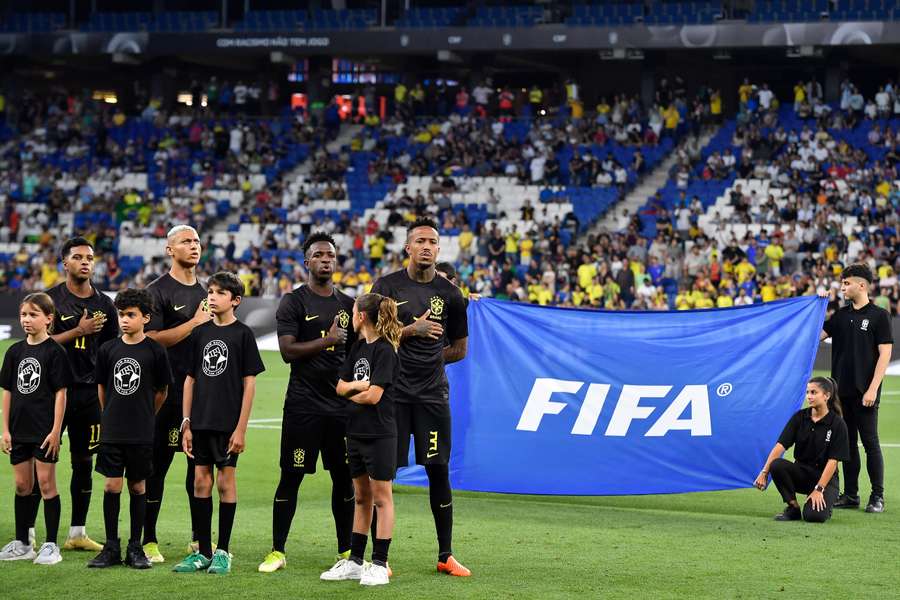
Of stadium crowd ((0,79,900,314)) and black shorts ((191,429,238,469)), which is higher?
stadium crowd ((0,79,900,314))

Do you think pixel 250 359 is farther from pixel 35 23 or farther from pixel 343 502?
pixel 35 23

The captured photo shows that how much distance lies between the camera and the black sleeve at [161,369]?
8242mm

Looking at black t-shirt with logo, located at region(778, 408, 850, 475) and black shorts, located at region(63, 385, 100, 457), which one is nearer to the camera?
black shorts, located at region(63, 385, 100, 457)

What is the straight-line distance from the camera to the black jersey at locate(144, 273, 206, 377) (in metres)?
8.62

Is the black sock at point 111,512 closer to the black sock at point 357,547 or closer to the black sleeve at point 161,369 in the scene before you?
the black sleeve at point 161,369

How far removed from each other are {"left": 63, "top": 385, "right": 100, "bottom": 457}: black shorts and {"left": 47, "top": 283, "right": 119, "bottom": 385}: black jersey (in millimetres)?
71

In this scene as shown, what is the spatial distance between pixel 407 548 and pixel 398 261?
25.6 m

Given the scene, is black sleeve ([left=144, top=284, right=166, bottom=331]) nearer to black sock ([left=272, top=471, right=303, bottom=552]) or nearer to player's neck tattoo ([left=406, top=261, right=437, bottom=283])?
black sock ([left=272, top=471, right=303, bottom=552])

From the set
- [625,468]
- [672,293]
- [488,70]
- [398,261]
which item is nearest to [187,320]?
[625,468]

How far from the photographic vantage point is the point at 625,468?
1124cm

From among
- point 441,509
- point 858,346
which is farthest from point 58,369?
point 858,346

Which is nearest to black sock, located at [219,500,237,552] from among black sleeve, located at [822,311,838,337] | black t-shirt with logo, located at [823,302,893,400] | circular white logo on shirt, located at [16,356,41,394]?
circular white logo on shirt, located at [16,356,41,394]

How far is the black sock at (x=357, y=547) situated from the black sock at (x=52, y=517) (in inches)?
71.8

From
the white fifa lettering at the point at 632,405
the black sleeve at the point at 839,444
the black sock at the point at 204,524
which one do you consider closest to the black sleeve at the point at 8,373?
the black sock at the point at 204,524
